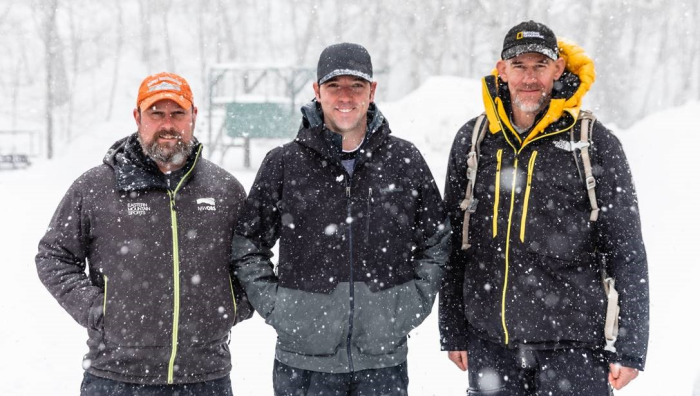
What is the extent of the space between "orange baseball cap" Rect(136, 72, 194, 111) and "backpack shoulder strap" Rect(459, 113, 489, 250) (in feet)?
5.49

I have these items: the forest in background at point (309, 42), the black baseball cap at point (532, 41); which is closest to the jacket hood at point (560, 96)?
the black baseball cap at point (532, 41)

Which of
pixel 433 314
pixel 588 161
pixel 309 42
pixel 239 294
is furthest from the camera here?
pixel 309 42

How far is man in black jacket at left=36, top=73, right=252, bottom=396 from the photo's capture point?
313cm

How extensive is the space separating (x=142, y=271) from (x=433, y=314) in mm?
5656

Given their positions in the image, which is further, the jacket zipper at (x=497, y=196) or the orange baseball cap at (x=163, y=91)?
the jacket zipper at (x=497, y=196)

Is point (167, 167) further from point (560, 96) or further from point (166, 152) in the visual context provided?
Answer: point (560, 96)

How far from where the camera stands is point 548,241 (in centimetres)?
332

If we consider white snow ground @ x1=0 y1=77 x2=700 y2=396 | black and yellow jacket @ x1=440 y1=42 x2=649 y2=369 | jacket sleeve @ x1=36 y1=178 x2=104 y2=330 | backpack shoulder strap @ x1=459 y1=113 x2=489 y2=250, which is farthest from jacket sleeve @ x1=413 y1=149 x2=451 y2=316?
white snow ground @ x1=0 y1=77 x2=700 y2=396

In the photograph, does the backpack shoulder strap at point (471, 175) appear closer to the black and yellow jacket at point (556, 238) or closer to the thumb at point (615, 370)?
the black and yellow jacket at point (556, 238)

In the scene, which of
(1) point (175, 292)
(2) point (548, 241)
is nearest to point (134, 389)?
(1) point (175, 292)

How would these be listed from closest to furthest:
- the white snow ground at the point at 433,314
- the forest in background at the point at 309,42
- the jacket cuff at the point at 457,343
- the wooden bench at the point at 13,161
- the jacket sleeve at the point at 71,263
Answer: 1. the jacket sleeve at the point at 71,263
2. the jacket cuff at the point at 457,343
3. the white snow ground at the point at 433,314
4. the wooden bench at the point at 13,161
5. the forest in background at the point at 309,42

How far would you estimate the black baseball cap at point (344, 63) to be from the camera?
3293 mm

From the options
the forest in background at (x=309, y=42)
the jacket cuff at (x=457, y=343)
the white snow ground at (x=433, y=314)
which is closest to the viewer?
the jacket cuff at (x=457, y=343)

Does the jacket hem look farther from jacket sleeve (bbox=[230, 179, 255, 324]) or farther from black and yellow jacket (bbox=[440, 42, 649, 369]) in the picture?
black and yellow jacket (bbox=[440, 42, 649, 369])
